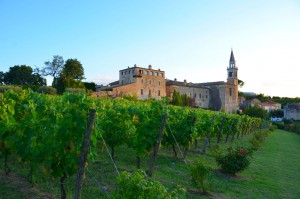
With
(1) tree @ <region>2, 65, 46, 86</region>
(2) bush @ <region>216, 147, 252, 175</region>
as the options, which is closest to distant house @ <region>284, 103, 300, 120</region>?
(1) tree @ <region>2, 65, 46, 86</region>

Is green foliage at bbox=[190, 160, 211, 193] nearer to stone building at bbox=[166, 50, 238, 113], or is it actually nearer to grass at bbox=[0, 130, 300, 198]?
grass at bbox=[0, 130, 300, 198]

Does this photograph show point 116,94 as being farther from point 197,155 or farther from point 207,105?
point 197,155

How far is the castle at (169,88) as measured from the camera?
184ft

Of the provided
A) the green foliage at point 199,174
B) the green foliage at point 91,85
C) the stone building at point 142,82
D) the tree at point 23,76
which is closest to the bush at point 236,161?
the green foliage at point 199,174

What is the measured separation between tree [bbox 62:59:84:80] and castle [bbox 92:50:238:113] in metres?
5.19

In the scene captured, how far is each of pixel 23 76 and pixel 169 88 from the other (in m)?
32.0

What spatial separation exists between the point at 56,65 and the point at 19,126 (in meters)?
61.2

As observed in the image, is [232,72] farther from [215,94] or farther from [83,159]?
[83,159]

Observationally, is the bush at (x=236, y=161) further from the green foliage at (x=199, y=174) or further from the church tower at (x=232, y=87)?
the church tower at (x=232, y=87)

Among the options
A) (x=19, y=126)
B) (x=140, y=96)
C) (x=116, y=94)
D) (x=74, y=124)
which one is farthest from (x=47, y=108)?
(x=140, y=96)

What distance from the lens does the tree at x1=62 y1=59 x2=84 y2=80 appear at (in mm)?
57875

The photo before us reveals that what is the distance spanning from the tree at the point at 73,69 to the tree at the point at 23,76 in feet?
27.1

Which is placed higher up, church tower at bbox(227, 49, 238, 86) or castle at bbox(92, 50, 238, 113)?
church tower at bbox(227, 49, 238, 86)

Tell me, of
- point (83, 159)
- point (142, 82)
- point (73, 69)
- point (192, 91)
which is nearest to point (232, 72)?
point (192, 91)
